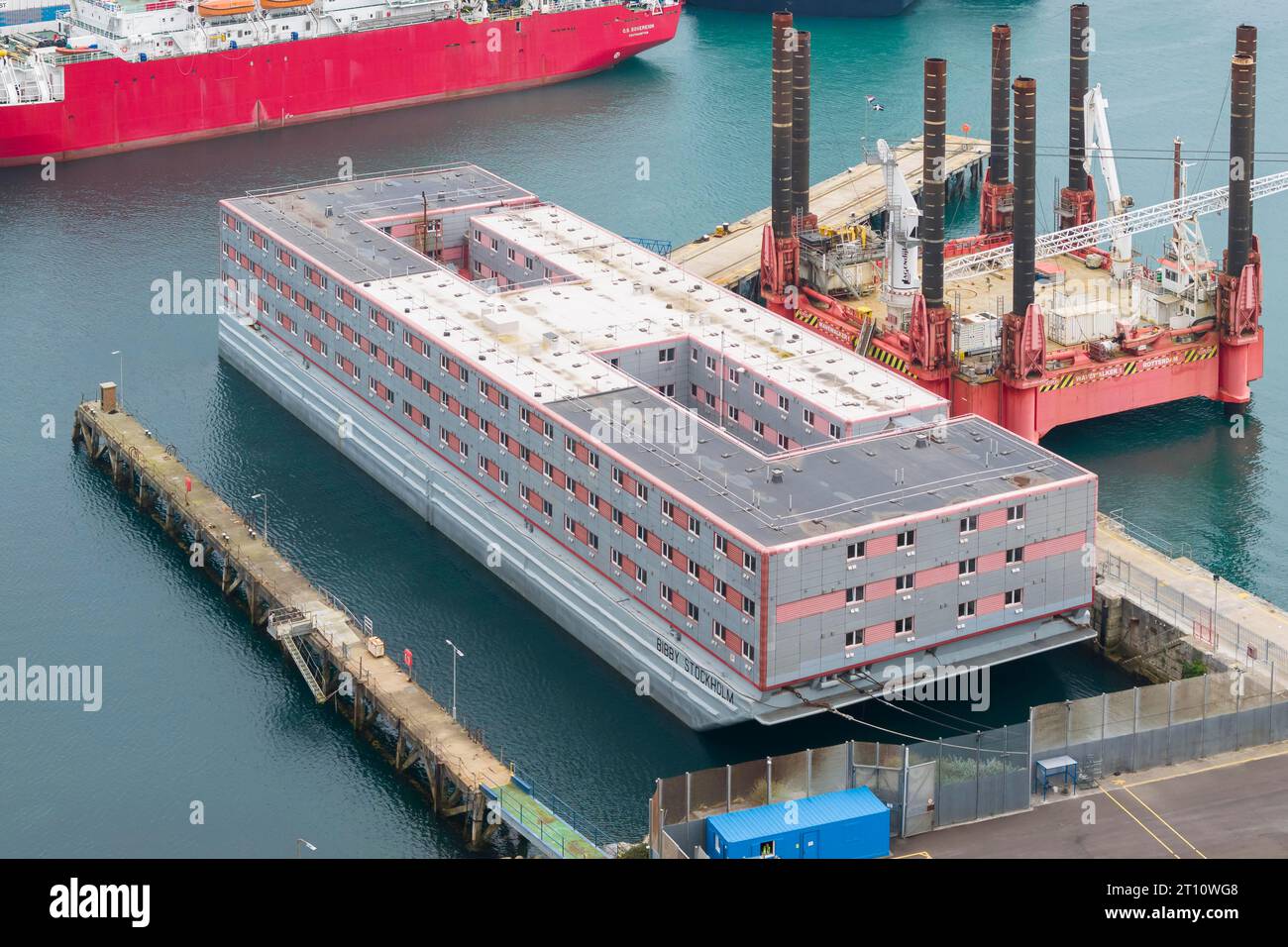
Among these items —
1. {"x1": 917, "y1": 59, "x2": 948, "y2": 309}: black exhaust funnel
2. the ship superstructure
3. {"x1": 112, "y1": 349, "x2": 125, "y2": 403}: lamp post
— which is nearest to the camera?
the ship superstructure

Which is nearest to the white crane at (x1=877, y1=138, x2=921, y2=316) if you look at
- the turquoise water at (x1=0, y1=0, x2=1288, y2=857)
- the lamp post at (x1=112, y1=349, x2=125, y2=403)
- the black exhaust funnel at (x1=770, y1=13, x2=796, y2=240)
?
the black exhaust funnel at (x1=770, y1=13, x2=796, y2=240)

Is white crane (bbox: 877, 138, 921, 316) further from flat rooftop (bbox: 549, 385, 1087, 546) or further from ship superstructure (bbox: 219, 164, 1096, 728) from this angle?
flat rooftop (bbox: 549, 385, 1087, 546)

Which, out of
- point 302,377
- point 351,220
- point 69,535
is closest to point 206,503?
point 69,535

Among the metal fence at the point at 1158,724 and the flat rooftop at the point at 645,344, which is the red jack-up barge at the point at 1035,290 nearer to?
the flat rooftop at the point at 645,344

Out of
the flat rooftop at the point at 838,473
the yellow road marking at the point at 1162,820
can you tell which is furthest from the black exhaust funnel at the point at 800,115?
the yellow road marking at the point at 1162,820

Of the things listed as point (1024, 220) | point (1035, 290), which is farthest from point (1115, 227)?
point (1024, 220)

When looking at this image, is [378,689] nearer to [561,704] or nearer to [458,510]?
[561,704]

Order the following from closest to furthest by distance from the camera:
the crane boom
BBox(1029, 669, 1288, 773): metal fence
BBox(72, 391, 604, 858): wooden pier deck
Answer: BBox(1029, 669, 1288, 773): metal fence < BBox(72, 391, 604, 858): wooden pier deck < the crane boom
